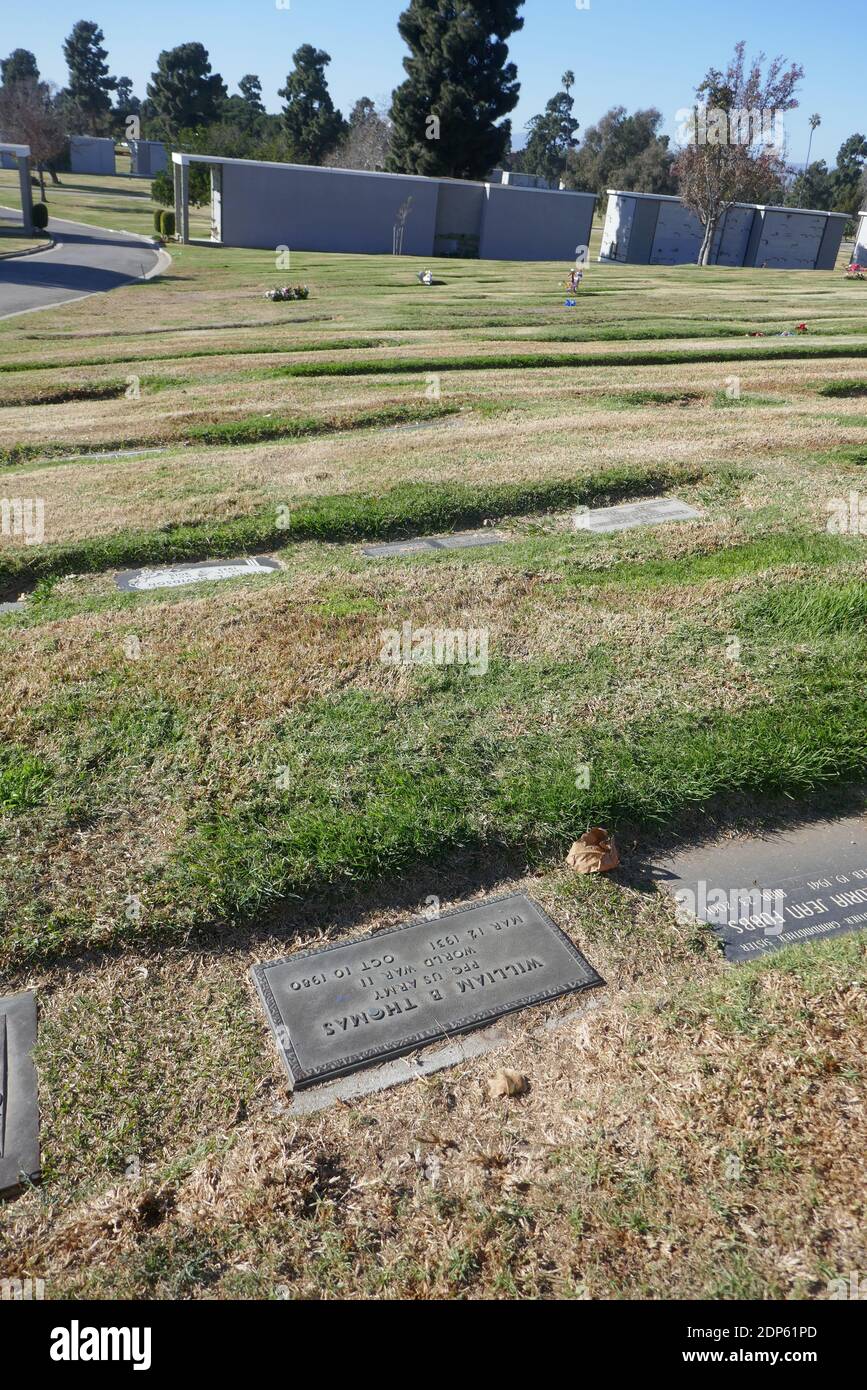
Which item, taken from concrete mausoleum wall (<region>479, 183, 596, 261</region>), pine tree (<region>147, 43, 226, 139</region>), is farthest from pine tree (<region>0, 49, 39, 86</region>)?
concrete mausoleum wall (<region>479, 183, 596, 261</region>)

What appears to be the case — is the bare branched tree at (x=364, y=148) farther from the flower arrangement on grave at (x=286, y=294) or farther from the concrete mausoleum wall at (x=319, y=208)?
the flower arrangement on grave at (x=286, y=294)

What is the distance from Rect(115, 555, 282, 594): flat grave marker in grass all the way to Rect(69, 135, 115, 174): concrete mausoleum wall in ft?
278

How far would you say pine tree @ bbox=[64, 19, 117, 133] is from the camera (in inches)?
3654

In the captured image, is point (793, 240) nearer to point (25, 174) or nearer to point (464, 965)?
point (25, 174)

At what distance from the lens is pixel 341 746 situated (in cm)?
423

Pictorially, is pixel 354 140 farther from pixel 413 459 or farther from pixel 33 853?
pixel 33 853

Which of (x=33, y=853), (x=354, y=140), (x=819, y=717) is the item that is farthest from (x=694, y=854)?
(x=354, y=140)

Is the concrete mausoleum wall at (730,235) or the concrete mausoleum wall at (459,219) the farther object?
the concrete mausoleum wall at (730,235)

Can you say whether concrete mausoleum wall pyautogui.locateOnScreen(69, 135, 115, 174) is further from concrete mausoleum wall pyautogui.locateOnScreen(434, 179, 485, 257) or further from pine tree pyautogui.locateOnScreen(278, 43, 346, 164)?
concrete mausoleum wall pyautogui.locateOnScreen(434, 179, 485, 257)

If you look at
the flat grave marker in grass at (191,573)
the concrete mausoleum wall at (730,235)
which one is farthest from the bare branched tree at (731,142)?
the flat grave marker in grass at (191,573)

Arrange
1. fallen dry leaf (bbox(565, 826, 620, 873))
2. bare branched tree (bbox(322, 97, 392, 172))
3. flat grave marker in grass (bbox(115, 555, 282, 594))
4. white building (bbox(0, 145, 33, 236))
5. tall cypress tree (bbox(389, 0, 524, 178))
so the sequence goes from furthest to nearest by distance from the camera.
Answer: bare branched tree (bbox(322, 97, 392, 172)), tall cypress tree (bbox(389, 0, 524, 178)), white building (bbox(0, 145, 33, 236)), flat grave marker in grass (bbox(115, 555, 282, 594)), fallen dry leaf (bbox(565, 826, 620, 873))

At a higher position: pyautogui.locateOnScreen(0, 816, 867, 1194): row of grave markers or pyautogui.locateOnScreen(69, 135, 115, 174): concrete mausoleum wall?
pyautogui.locateOnScreen(69, 135, 115, 174): concrete mausoleum wall

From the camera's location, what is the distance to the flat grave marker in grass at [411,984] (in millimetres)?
2955

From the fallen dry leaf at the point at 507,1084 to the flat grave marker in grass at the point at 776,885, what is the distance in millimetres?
1018
